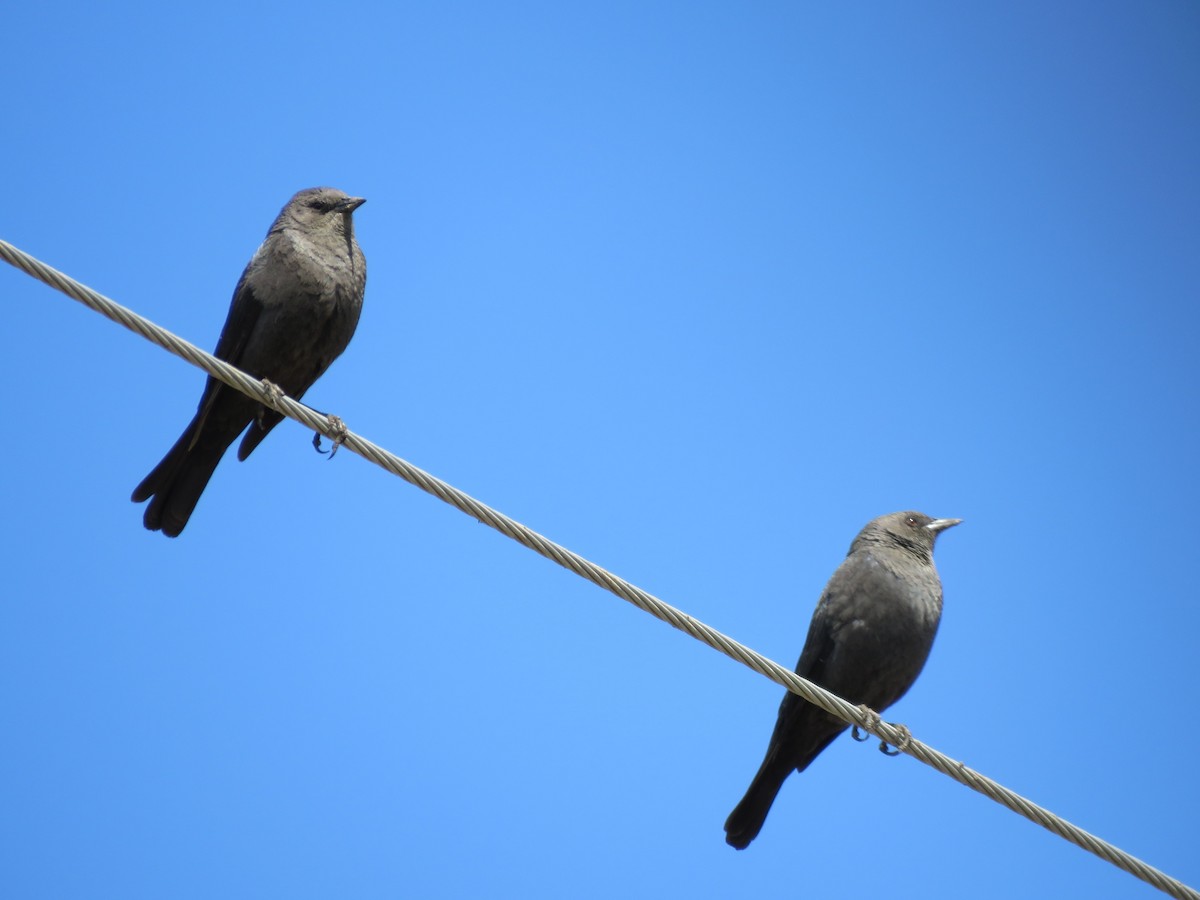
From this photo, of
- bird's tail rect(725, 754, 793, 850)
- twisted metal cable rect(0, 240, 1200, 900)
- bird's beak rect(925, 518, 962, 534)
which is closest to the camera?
→ twisted metal cable rect(0, 240, 1200, 900)

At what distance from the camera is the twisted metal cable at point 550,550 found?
4.62 metres

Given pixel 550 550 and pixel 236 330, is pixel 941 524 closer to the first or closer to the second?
pixel 550 550

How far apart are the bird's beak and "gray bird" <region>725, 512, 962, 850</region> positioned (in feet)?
1.43

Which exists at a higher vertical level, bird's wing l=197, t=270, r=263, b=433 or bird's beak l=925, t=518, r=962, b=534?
bird's beak l=925, t=518, r=962, b=534

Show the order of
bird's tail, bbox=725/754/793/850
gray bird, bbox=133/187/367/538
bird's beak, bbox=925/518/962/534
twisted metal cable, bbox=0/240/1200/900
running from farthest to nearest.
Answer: bird's beak, bbox=925/518/962/534, bird's tail, bbox=725/754/793/850, gray bird, bbox=133/187/367/538, twisted metal cable, bbox=0/240/1200/900

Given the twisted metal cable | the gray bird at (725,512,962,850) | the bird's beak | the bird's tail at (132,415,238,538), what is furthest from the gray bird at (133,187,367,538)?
the bird's beak

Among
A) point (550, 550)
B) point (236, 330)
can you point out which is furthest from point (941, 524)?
point (236, 330)

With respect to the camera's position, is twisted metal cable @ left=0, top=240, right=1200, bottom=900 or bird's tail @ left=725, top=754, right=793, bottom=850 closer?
twisted metal cable @ left=0, top=240, right=1200, bottom=900

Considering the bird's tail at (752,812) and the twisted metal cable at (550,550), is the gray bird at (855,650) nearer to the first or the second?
the bird's tail at (752,812)

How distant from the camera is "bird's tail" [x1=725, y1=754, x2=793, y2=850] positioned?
24.5 ft

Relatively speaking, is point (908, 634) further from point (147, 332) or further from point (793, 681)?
point (147, 332)

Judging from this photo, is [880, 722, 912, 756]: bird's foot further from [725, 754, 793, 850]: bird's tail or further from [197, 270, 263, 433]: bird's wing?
[197, 270, 263, 433]: bird's wing

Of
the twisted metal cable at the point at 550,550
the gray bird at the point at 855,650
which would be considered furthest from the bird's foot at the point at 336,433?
the gray bird at the point at 855,650

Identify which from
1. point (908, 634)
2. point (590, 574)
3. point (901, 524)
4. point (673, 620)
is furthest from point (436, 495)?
point (901, 524)
